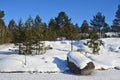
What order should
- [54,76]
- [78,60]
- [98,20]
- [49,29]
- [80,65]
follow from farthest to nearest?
[98,20] < [49,29] < [78,60] < [80,65] < [54,76]

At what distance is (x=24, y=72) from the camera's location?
2731cm

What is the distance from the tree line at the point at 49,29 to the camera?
108ft

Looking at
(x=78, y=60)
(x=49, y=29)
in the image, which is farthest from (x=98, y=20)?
(x=78, y=60)

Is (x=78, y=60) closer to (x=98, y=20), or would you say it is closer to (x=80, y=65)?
(x=80, y=65)

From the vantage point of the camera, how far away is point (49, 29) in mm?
55781

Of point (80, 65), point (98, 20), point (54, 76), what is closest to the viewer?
point (54, 76)

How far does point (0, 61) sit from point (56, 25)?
4136 centimetres

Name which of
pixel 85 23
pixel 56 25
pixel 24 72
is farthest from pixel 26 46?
pixel 85 23

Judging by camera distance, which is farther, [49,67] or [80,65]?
[49,67]

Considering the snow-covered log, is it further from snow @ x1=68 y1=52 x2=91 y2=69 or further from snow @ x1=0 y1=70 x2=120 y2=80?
snow @ x1=0 y1=70 x2=120 y2=80

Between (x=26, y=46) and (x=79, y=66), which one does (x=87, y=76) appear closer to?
(x=79, y=66)

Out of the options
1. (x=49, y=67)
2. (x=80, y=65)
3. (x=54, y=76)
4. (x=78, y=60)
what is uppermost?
(x=78, y=60)

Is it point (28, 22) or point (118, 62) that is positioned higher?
point (28, 22)

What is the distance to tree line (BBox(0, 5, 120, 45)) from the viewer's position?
32.9 meters
